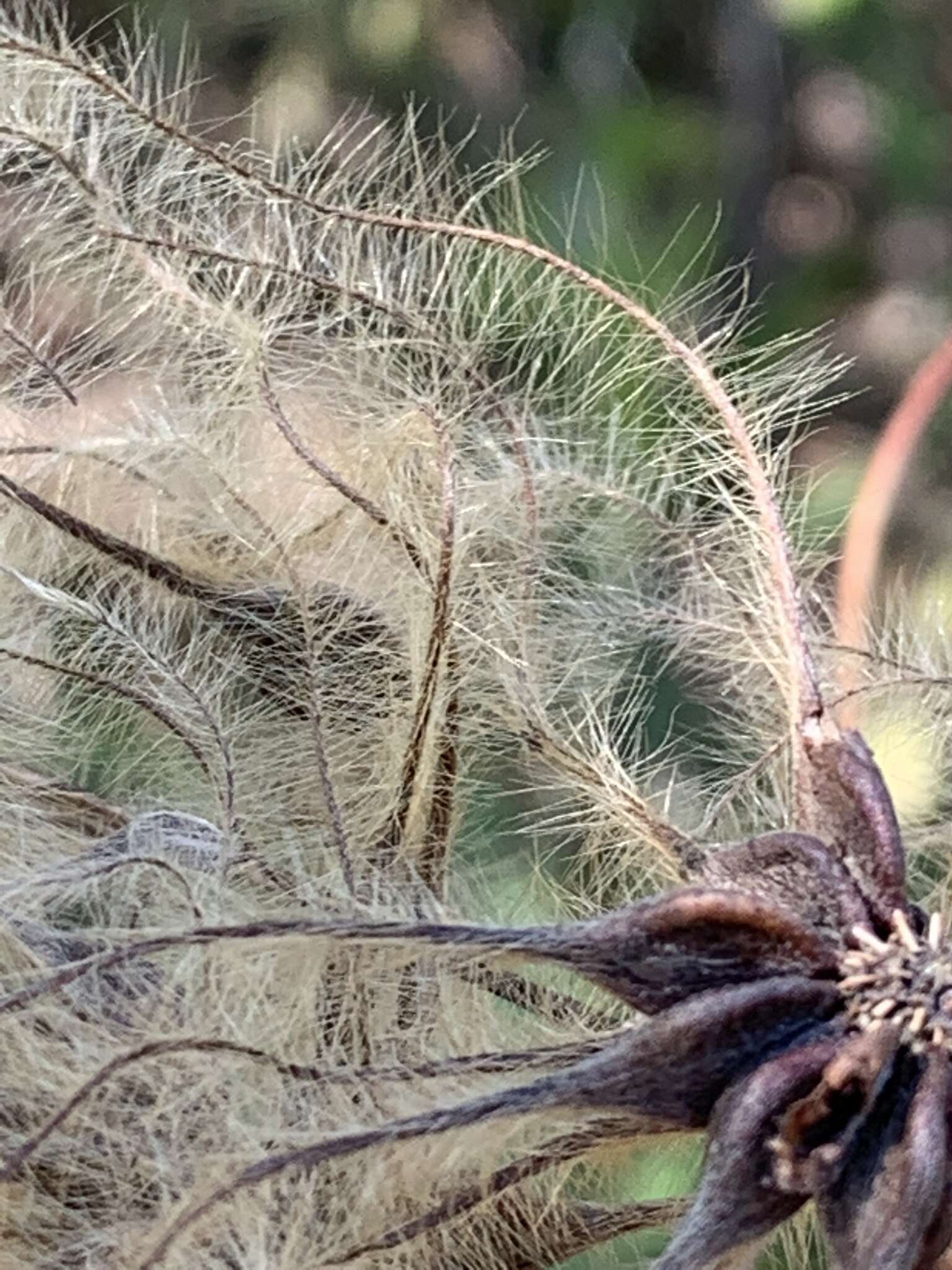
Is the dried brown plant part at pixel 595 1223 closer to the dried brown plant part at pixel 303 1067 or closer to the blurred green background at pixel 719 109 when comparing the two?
the dried brown plant part at pixel 303 1067

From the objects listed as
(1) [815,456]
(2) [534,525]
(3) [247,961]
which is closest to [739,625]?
(2) [534,525]

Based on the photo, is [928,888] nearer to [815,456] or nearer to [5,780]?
[5,780]

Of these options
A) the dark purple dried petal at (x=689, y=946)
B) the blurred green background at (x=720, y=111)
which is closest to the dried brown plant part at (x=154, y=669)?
the dark purple dried petal at (x=689, y=946)

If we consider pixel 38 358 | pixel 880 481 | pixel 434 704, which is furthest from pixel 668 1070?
pixel 880 481

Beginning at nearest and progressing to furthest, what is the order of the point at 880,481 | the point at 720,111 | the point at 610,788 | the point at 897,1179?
the point at 897,1179
the point at 610,788
the point at 880,481
the point at 720,111

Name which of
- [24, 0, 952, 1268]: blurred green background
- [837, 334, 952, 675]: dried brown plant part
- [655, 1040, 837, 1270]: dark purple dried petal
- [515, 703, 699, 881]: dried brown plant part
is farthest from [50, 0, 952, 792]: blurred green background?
[655, 1040, 837, 1270]: dark purple dried petal

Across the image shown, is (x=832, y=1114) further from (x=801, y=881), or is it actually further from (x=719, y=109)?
(x=719, y=109)

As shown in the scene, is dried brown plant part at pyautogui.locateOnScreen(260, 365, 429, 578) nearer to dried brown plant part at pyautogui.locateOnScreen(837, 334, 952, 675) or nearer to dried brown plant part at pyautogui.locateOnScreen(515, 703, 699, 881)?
dried brown plant part at pyautogui.locateOnScreen(515, 703, 699, 881)
